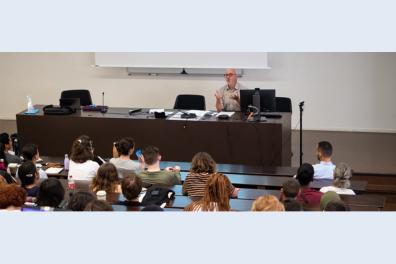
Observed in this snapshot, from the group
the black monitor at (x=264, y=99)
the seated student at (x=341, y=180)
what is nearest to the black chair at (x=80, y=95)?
the black monitor at (x=264, y=99)

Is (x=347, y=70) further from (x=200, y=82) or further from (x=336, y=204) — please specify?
(x=336, y=204)

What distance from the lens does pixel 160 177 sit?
514 centimetres

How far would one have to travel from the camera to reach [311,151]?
8.80 m

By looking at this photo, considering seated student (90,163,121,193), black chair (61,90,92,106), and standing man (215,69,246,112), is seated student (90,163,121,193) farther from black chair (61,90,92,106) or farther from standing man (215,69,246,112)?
black chair (61,90,92,106)

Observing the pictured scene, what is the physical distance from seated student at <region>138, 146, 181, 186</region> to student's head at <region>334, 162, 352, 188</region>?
145cm

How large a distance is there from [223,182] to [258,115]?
3.21 meters

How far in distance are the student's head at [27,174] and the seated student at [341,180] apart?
2463 mm

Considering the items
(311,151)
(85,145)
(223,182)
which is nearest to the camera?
(223,182)

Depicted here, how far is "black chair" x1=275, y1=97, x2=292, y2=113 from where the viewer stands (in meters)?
7.96

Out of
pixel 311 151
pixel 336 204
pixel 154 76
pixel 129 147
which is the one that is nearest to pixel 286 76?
pixel 311 151

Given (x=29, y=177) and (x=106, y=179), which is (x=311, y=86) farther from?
(x=29, y=177)

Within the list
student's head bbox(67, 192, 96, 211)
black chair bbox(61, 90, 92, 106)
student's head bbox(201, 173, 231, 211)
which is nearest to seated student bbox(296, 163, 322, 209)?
student's head bbox(201, 173, 231, 211)

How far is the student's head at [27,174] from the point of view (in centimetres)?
461

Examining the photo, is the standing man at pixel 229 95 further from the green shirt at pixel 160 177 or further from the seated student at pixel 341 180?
the seated student at pixel 341 180
